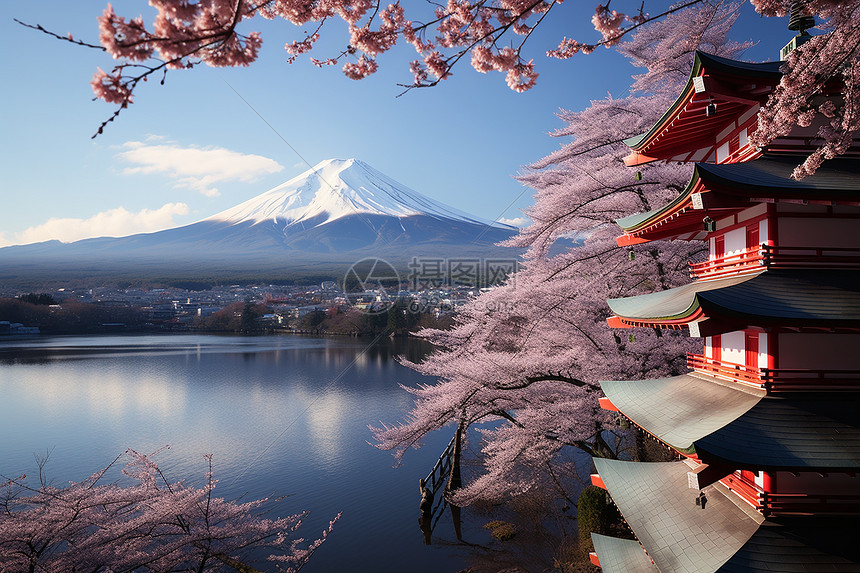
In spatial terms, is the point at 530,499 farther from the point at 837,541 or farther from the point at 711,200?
the point at 711,200

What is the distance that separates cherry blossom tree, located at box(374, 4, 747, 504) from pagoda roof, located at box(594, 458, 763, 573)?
327 cm

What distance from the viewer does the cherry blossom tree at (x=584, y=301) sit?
830 cm

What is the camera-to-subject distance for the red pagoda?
3.21 meters

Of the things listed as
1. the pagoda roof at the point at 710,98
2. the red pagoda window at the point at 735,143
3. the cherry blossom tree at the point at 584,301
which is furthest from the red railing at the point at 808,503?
the cherry blossom tree at the point at 584,301

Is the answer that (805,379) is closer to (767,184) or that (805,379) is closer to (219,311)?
(767,184)

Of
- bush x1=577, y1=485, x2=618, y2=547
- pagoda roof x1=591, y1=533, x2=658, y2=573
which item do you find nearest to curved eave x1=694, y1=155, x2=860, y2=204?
pagoda roof x1=591, y1=533, x2=658, y2=573

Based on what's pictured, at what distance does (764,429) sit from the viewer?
332 centimetres

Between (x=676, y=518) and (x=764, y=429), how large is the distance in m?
1.18

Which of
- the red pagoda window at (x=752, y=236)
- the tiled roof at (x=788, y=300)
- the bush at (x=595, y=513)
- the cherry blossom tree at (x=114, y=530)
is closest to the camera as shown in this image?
the tiled roof at (x=788, y=300)

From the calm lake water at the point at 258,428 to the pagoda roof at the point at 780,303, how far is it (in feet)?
23.3

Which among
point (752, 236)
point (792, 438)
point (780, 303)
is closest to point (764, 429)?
→ point (792, 438)

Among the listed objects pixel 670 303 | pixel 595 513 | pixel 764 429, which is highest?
pixel 670 303

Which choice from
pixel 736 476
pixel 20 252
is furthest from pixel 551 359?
pixel 20 252

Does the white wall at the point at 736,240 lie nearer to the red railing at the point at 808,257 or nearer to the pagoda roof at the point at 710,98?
the red railing at the point at 808,257
